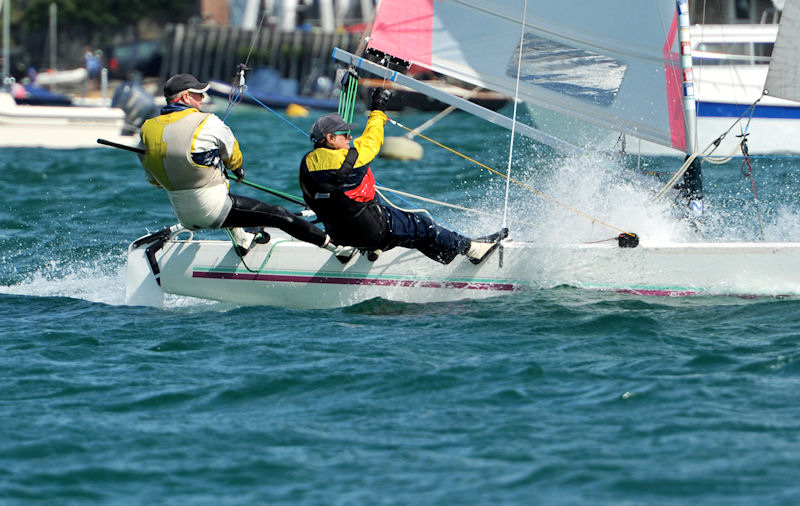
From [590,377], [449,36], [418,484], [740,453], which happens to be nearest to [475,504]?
[418,484]

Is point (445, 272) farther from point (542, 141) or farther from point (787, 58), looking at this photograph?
point (787, 58)

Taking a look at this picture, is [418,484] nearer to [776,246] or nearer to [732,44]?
[776,246]

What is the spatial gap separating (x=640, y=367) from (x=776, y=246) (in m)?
1.80

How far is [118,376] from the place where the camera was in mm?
5344

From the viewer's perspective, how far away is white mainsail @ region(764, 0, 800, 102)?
666 centimetres

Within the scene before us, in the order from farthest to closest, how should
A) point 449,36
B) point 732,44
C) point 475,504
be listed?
point 732,44 < point 449,36 < point 475,504

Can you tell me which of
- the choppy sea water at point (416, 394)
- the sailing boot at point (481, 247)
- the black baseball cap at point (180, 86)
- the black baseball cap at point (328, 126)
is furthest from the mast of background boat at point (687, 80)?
the black baseball cap at point (180, 86)

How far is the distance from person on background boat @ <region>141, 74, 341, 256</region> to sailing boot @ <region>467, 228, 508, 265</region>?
90 cm

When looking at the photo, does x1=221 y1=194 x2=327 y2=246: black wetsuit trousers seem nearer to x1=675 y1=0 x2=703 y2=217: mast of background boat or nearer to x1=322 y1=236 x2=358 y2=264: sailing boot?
x1=322 y1=236 x2=358 y2=264: sailing boot

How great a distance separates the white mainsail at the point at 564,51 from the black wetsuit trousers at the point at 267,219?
1257mm

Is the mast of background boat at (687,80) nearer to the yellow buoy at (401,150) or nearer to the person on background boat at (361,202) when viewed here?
the person on background boat at (361,202)

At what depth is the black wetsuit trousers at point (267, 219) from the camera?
648cm

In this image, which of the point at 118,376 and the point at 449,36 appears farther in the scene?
the point at 449,36

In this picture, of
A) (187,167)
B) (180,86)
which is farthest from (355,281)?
(180,86)
